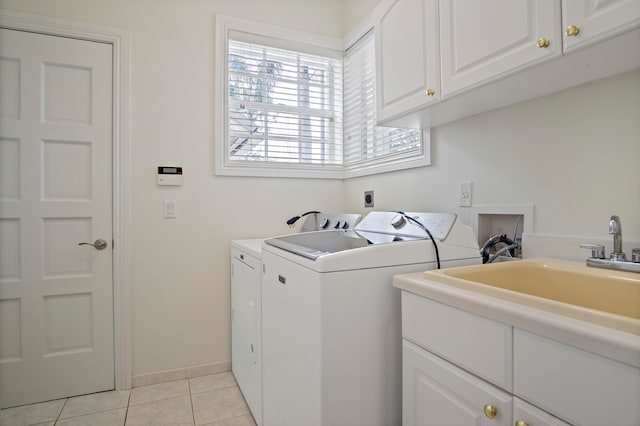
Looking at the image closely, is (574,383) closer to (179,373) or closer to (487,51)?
(487,51)

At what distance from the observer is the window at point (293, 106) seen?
7.83 ft

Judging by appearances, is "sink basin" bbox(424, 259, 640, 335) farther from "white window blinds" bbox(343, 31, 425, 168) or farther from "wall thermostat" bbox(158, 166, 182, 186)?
"wall thermostat" bbox(158, 166, 182, 186)

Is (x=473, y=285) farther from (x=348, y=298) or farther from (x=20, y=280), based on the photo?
(x=20, y=280)

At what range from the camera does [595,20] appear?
85 centimetres

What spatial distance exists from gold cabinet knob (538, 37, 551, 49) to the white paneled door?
2.23 m

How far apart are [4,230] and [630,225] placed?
287 centimetres

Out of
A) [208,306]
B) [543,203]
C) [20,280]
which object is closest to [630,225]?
[543,203]

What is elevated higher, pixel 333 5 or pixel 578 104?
pixel 333 5

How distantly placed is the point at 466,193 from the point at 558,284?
613mm

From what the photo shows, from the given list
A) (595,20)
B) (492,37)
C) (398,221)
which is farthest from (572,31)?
(398,221)

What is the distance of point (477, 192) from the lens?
5.24ft

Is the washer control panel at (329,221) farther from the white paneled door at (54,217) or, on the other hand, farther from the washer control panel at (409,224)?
the white paneled door at (54,217)

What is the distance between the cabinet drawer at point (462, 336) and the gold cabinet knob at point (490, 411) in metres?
0.06

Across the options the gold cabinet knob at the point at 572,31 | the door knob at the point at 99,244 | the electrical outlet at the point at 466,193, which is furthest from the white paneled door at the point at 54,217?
the gold cabinet knob at the point at 572,31
